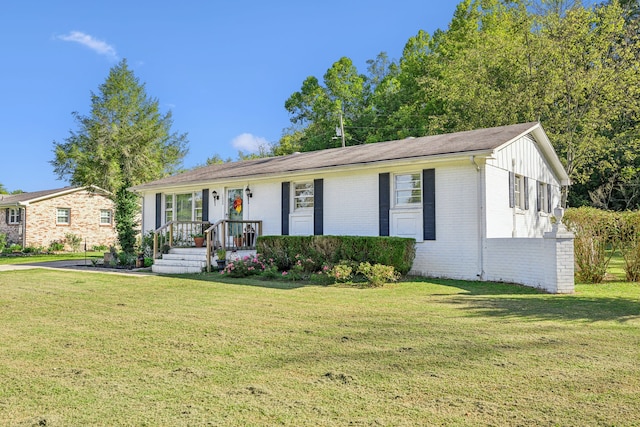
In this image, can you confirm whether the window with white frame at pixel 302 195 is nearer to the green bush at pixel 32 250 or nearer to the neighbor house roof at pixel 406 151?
the neighbor house roof at pixel 406 151

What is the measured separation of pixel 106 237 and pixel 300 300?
2660cm

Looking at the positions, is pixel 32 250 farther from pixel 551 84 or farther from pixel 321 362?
pixel 551 84

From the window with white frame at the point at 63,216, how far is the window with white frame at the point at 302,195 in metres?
20.8

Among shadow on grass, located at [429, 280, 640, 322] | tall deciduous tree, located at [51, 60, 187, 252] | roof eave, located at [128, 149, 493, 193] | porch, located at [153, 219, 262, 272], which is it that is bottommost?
shadow on grass, located at [429, 280, 640, 322]

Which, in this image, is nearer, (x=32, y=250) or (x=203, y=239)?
(x=203, y=239)

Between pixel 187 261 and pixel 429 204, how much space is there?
289 inches

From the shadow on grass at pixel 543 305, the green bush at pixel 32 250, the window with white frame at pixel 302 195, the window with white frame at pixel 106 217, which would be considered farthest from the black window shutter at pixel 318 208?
the window with white frame at pixel 106 217

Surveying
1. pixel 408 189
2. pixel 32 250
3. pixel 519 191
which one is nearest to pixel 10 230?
pixel 32 250

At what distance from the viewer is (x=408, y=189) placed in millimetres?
12891

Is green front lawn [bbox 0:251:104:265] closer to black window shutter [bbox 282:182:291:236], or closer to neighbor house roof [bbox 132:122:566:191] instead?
neighbor house roof [bbox 132:122:566:191]

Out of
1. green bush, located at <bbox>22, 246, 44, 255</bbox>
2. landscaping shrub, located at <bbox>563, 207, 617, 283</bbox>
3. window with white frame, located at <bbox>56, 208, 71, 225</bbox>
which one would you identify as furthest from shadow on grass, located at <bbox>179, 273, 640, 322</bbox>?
window with white frame, located at <bbox>56, 208, 71, 225</bbox>

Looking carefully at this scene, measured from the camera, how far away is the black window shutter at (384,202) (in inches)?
512

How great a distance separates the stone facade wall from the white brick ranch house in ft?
51.9

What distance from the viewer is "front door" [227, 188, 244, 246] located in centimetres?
1627
